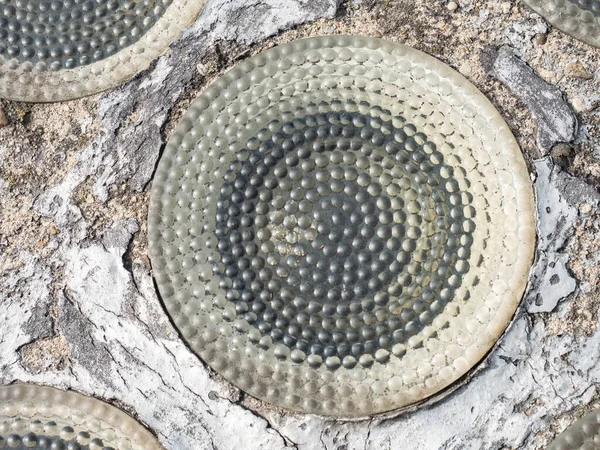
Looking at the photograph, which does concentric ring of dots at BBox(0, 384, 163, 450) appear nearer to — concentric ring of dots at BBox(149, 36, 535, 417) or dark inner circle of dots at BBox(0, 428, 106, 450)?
dark inner circle of dots at BBox(0, 428, 106, 450)

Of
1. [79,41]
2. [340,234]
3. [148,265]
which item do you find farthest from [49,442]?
[79,41]

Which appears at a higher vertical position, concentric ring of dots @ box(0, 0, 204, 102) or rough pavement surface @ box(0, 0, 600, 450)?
concentric ring of dots @ box(0, 0, 204, 102)

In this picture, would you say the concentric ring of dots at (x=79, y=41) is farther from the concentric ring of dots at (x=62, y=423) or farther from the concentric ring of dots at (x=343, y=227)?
the concentric ring of dots at (x=62, y=423)

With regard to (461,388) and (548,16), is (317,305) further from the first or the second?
(548,16)

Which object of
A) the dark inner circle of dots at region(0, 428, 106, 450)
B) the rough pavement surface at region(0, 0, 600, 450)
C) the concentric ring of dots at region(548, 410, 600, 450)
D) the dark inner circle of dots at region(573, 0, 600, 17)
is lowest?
the dark inner circle of dots at region(0, 428, 106, 450)

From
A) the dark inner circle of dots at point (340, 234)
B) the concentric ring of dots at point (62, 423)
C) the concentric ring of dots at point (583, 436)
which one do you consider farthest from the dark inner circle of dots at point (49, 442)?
the concentric ring of dots at point (583, 436)

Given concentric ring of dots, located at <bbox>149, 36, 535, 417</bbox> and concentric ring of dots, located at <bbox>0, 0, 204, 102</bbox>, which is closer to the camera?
concentric ring of dots, located at <bbox>149, 36, 535, 417</bbox>

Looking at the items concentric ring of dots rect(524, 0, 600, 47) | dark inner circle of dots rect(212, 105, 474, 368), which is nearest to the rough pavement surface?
concentric ring of dots rect(524, 0, 600, 47)

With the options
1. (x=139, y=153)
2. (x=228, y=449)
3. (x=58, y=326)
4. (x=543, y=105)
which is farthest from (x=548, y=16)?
(x=58, y=326)
